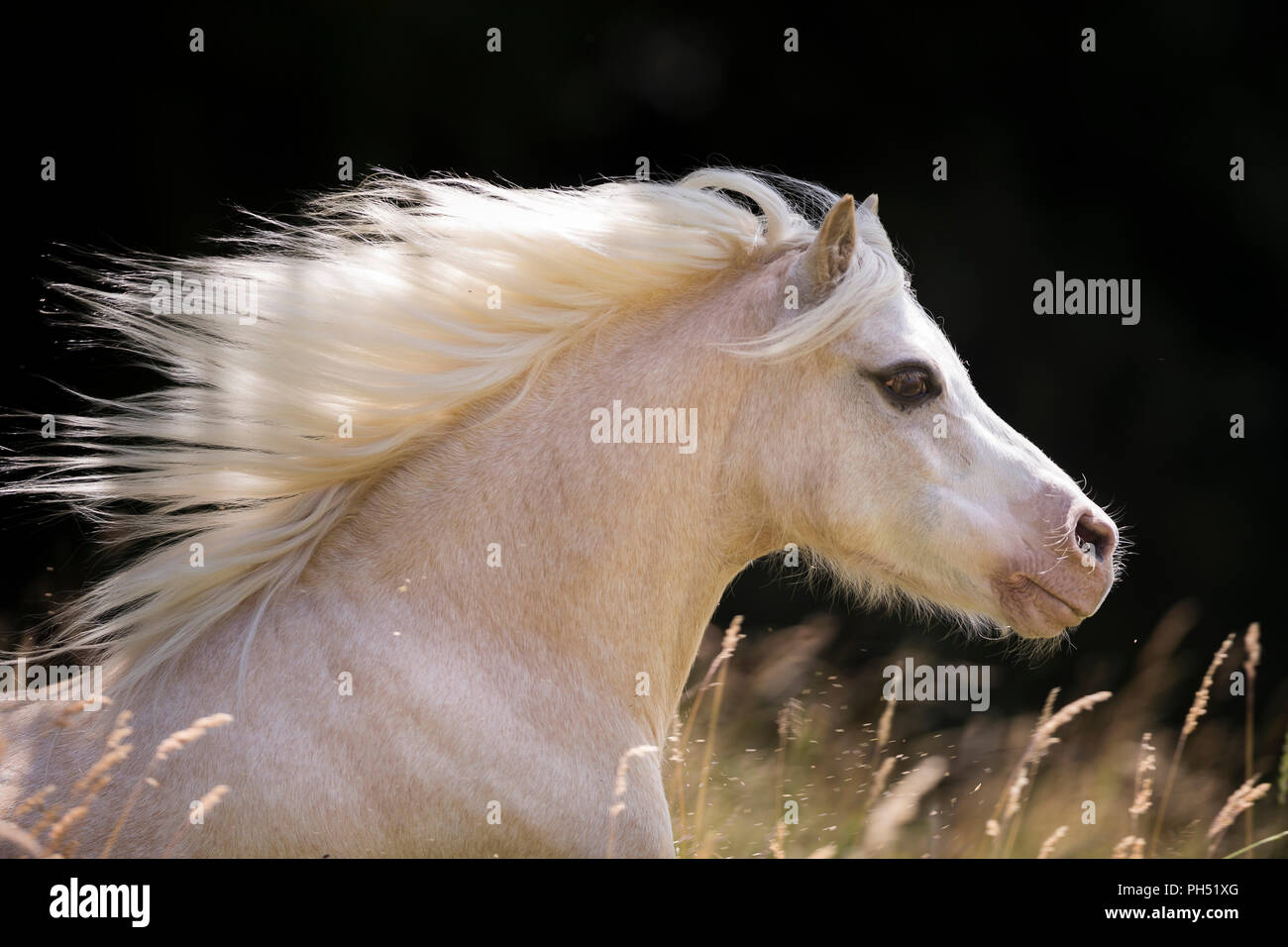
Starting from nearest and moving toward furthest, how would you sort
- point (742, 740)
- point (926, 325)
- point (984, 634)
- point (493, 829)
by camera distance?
1. point (493, 829)
2. point (926, 325)
3. point (984, 634)
4. point (742, 740)

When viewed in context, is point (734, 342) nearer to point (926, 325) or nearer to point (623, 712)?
point (926, 325)

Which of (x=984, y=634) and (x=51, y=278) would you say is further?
(x=51, y=278)

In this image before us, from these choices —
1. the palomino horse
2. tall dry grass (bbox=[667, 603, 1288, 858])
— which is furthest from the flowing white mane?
tall dry grass (bbox=[667, 603, 1288, 858])

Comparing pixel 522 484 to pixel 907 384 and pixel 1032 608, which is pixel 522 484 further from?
pixel 1032 608

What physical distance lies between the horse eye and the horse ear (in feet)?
0.80

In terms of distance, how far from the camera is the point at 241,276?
263cm

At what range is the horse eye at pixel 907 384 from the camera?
2.59m

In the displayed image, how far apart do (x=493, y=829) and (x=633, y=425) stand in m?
0.87

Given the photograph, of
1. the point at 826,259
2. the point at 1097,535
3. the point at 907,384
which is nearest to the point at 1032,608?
the point at 1097,535

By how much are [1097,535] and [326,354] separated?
1.76m

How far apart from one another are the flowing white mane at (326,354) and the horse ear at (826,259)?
59 mm

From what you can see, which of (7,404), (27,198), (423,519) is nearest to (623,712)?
(423,519)

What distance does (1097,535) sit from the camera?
8.78 ft

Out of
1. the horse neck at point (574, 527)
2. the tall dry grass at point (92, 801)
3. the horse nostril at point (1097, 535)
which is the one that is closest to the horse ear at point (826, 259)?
the horse neck at point (574, 527)
